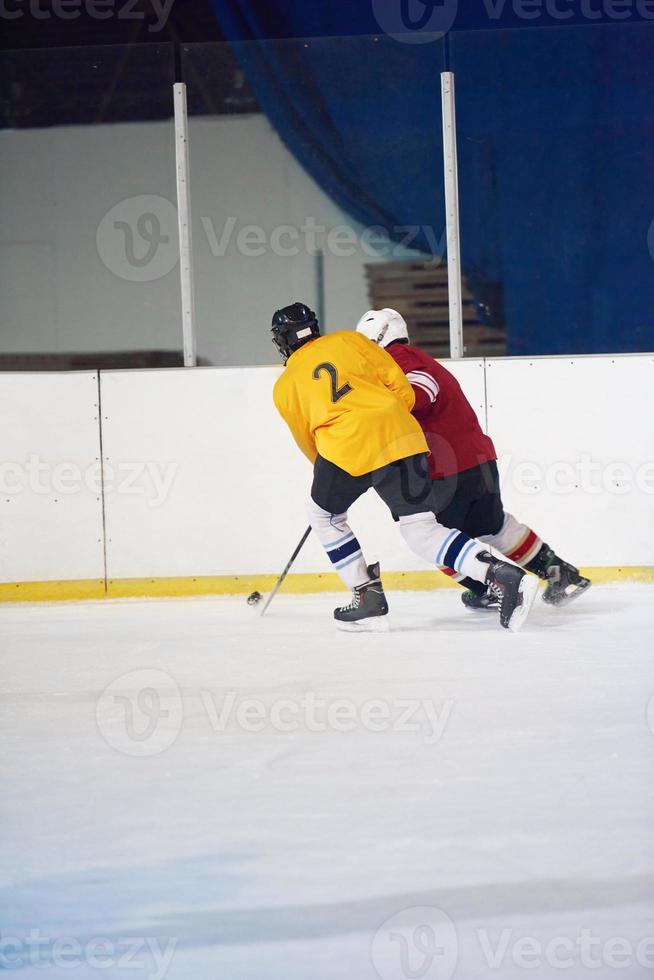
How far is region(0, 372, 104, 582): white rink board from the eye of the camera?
4637 millimetres

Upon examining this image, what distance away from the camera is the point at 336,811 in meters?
1.83

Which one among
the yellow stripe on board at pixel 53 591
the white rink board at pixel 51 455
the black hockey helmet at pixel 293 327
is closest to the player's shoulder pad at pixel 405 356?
the black hockey helmet at pixel 293 327

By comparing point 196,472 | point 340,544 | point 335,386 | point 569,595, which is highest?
point 335,386

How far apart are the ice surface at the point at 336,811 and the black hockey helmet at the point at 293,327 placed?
0.85 meters

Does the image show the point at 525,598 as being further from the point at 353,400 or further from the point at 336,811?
the point at 336,811

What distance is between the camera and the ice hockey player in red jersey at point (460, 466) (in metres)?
3.67

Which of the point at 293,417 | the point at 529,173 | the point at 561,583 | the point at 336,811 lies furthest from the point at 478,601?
the point at 529,173

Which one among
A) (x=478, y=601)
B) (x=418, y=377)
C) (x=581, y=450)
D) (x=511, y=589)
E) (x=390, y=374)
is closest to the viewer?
(x=511, y=589)

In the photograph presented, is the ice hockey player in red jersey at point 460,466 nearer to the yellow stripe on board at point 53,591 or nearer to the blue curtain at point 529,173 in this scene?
the yellow stripe on board at point 53,591

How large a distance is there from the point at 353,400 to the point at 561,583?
2.91 feet

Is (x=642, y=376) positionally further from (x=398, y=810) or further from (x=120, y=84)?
(x=398, y=810)

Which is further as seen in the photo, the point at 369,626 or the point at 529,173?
the point at 529,173

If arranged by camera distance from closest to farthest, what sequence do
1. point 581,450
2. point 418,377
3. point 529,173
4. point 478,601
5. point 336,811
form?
point 336,811, point 418,377, point 478,601, point 581,450, point 529,173

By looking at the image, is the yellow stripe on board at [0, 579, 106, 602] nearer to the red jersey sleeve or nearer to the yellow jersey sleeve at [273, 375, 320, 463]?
the yellow jersey sleeve at [273, 375, 320, 463]
